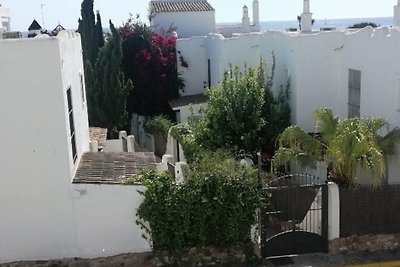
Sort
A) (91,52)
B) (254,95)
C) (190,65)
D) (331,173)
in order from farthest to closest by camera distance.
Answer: (190,65) < (91,52) < (254,95) < (331,173)

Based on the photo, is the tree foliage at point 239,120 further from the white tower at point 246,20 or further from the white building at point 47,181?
the white tower at point 246,20

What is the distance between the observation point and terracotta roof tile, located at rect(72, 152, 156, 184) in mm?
11047

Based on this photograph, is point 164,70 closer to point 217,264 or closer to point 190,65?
point 190,65

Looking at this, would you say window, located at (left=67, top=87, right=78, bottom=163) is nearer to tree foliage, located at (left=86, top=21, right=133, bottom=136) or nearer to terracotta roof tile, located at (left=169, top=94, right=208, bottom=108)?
tree foliage, located at (left=86, top=21, right=133, bottom=136)

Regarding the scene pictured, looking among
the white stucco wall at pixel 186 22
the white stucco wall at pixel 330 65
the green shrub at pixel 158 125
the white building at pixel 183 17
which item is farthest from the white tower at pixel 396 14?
the white stucco wall at pixel 186 22

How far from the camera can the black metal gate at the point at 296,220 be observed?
11.4 m

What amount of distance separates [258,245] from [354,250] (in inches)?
86.7

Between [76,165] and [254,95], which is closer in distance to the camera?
[76,165]

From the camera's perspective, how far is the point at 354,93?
52.3 feet

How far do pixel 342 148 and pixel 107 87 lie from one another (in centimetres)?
1390

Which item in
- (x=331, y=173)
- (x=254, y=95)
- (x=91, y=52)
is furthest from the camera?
(x=91, y=52)

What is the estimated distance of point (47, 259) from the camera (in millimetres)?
11016

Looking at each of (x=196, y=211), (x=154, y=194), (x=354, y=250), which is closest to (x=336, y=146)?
(x=354, y=250)

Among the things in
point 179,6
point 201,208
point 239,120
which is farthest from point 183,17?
point 201,208
